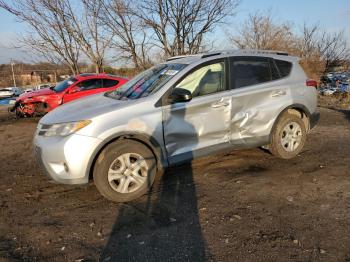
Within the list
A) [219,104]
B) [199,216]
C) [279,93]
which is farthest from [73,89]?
[199,216]

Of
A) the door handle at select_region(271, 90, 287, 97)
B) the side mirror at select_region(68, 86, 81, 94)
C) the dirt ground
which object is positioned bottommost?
the dirt ground

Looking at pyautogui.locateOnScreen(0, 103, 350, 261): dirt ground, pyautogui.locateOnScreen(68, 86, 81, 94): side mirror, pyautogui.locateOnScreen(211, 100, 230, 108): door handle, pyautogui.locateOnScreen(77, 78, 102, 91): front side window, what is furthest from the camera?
pyautogui.locateOnScreen(77, 78, 102, 91): front side window

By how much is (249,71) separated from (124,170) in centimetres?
238

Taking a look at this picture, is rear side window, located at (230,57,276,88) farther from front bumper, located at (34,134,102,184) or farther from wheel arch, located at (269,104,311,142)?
front bumper, located at (34,134,102,184)

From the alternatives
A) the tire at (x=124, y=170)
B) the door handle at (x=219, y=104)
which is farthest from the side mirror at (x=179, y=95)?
the tire at (x=124, y=170)

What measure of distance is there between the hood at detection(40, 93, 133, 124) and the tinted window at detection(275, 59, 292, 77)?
250cm

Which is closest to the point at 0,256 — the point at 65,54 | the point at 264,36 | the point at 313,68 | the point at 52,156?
→ the point at 52,156

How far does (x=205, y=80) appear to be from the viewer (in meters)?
4.75

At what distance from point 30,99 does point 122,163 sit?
805cm

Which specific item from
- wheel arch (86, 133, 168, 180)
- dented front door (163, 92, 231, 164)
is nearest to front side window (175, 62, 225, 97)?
dented front door (163, 92, 231, 164)

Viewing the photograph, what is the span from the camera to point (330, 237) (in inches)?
127

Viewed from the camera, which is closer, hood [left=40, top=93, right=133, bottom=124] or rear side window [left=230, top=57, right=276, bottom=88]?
hood [left=40, top=93, right=133, bottom=124]

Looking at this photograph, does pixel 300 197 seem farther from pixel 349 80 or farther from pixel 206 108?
pixel 349 80

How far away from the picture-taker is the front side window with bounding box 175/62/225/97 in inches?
182
